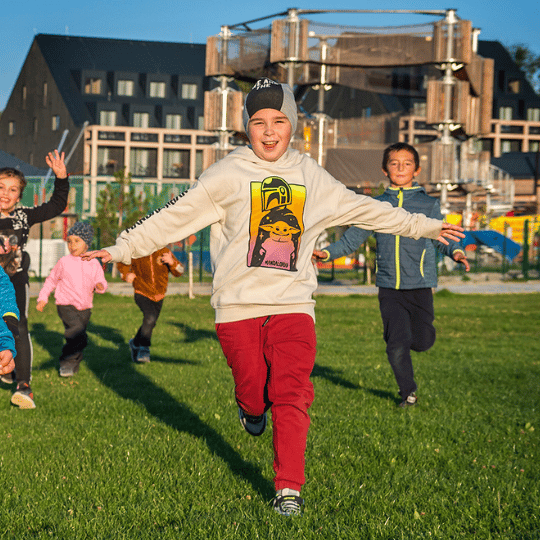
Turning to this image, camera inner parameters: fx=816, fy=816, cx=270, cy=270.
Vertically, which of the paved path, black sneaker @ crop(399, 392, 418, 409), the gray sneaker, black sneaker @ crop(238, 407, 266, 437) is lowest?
black sneaker @ crop(399, 392, 418, 409)

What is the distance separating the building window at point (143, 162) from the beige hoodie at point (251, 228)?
207 feet

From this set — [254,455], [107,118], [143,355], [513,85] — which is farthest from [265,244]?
[513,85]

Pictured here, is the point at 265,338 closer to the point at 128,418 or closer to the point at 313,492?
the point at 313,492

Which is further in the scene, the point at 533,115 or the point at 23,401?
the point at 533,115

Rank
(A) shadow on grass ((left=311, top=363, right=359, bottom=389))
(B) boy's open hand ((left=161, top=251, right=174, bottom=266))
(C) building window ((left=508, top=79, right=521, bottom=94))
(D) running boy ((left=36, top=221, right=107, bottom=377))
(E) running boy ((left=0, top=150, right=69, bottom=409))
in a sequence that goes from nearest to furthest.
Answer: (E) running boy ((left=0, top=150, right=69, bottom=409))
(A) shadow on grass ((left=311, top=363, right=359, bottom=389))
(D) running boy ((left=36, top=221, right=107, bottom=377))
(B) boy's open hand ((left=161, top=251, right=174, bottom=266))
(C) building window ((left=508, top=79, right=521, bottom=94))

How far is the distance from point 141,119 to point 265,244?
2724 inches

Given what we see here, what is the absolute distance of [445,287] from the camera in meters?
25.1

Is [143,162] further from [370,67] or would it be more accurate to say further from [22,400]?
[22,400]

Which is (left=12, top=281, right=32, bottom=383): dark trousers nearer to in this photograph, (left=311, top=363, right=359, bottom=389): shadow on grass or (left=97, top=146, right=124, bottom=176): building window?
(left=311, top=363, right=359, bottom=389): shadow on grass

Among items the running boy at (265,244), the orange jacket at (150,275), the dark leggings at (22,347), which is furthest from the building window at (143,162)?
the running boy at (265,244)

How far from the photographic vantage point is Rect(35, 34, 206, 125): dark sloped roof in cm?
6794

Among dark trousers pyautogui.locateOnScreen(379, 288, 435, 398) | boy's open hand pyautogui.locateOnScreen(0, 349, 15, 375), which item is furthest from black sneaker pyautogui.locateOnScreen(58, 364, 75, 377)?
boy's open hand pyautogui.locateOnScreen(0, 349, 15, 375)

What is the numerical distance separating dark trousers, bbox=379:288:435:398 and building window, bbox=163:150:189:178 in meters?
61.7

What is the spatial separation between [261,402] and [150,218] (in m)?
1.23
